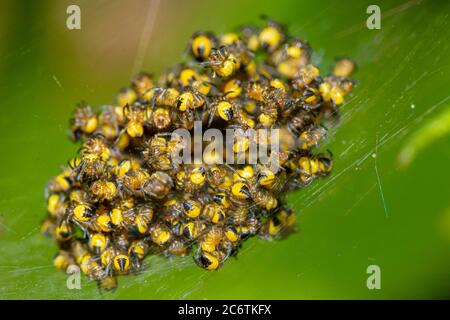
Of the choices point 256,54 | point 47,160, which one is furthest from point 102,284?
point 256,54

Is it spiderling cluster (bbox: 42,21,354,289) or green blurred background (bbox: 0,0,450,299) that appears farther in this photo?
spiderling cluster (bbox: 42,21,354,289)

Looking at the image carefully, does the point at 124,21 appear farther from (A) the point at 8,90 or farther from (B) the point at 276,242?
(B) the point at 276,242

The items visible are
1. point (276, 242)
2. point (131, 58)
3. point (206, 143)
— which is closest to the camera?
point (276, 242)

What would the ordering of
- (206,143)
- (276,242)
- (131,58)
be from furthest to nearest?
(131,58), (206,143), (276,242)

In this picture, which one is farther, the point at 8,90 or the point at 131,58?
the point at 131,58

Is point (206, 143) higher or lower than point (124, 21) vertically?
lower
